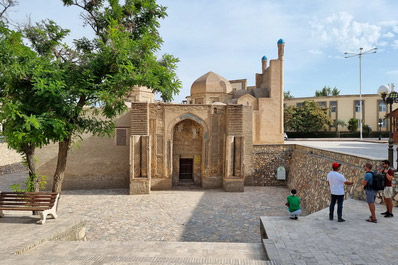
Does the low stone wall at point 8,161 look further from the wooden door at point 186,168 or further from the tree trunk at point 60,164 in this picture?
the tree trunk at point 60,164

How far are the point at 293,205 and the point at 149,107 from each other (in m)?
10.1

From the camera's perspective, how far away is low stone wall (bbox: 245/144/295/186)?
1616 centimetres

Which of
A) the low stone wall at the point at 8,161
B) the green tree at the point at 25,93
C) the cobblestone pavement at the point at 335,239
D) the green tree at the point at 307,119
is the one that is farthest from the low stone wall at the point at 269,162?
the green tree at the point at 307,119

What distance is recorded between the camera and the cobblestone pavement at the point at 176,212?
8.73 m

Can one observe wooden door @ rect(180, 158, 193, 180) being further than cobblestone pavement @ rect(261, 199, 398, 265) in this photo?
Yes

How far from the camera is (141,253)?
5176 mm

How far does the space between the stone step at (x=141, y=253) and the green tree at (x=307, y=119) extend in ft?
116

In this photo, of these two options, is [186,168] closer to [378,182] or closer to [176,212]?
[176,212]

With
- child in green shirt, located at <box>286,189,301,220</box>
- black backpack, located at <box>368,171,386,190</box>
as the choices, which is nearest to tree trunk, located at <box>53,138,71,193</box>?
child in green shirt, located at <box>286,189,301,220</box>

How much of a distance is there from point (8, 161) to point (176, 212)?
53.8ft

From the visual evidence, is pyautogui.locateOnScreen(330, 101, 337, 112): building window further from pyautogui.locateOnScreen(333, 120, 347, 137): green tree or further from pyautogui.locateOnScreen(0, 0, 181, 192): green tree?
pyautogui.locateOnScreen(0, 0, 181, 192): green tree

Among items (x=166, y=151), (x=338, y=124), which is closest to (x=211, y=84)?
(x=166, y=151)

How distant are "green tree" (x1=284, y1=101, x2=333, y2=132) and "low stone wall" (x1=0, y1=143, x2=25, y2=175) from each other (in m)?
32.7

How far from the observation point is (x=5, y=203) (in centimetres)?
710
